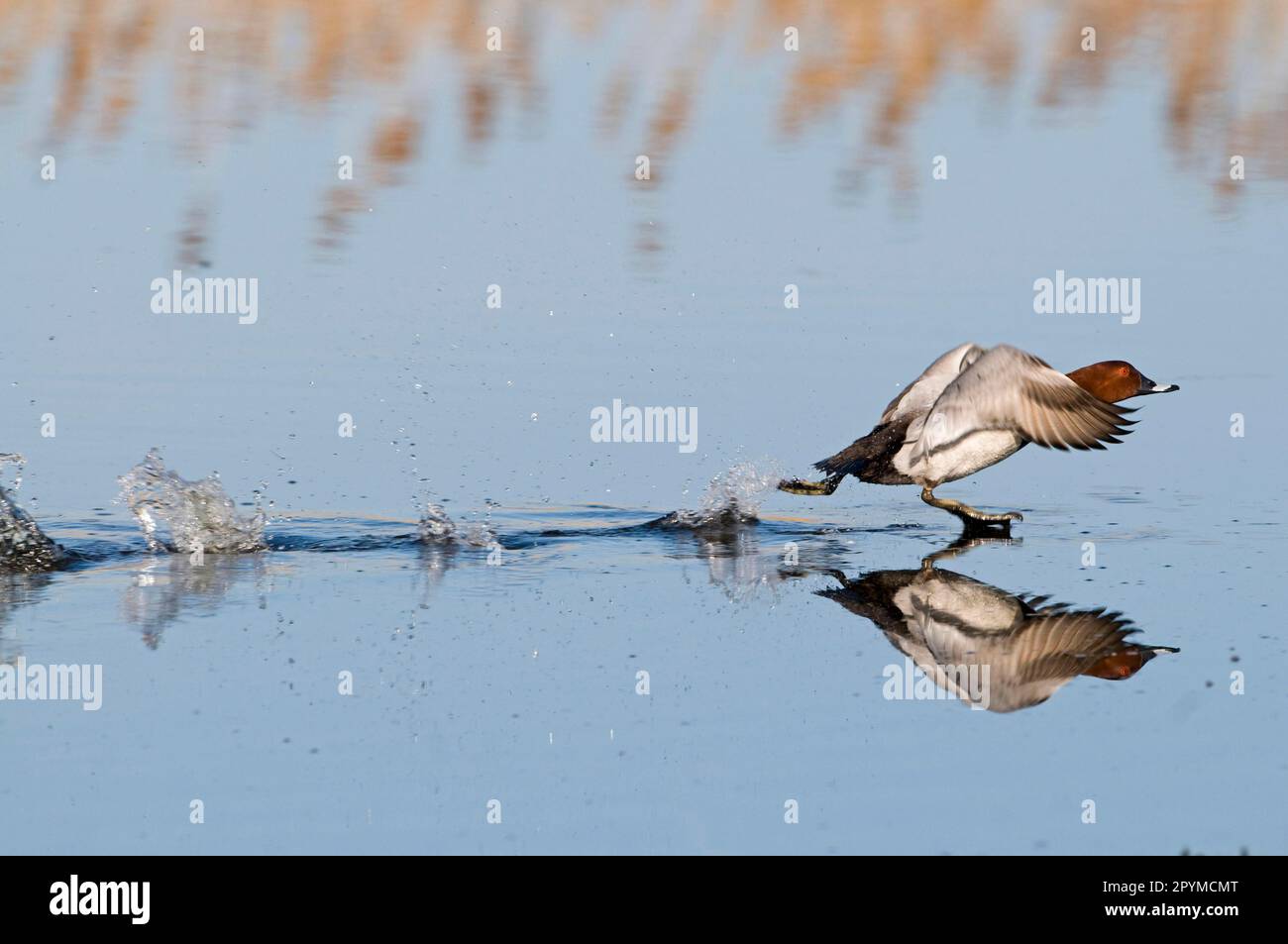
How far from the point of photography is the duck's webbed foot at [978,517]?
9.06 m

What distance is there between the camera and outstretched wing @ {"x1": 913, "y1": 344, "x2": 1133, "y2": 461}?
8805 mm

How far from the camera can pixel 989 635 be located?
7.35 m

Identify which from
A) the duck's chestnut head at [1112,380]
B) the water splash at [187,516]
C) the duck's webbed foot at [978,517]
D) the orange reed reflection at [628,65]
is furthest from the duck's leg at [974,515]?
the orange reed reflection at [628,65]

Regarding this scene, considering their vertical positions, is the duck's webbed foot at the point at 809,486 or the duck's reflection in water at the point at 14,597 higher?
the duck's webbed foot at the point at 809,486

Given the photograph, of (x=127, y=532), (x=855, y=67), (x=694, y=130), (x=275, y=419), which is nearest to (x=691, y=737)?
(x=127, y=532)

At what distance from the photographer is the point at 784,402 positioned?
10570 mm

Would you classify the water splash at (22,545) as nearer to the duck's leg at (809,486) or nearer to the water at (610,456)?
the water at (610,456)

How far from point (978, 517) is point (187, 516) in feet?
11.3

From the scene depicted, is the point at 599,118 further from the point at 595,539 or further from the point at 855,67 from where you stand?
the point at 595,539

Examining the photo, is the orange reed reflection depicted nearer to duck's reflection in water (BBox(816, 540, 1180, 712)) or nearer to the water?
the water

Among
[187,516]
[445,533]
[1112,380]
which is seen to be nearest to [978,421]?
[1112,380]

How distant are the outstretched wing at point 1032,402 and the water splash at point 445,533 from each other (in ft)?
6.98

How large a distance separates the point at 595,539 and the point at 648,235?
5140 millimetres

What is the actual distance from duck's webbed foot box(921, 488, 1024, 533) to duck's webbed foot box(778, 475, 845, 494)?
0.49 m
